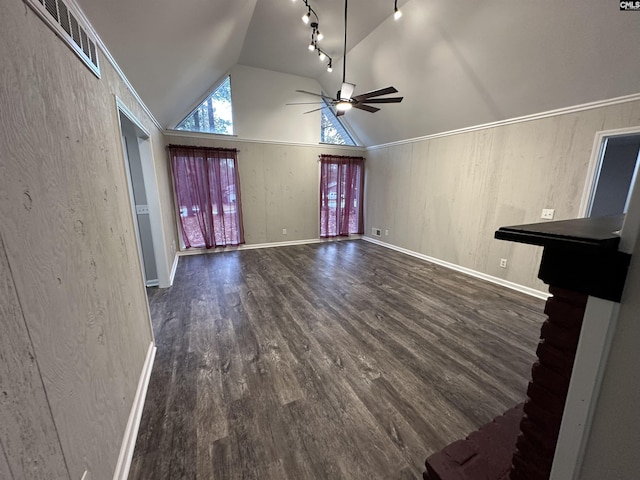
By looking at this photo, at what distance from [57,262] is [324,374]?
1707 mm

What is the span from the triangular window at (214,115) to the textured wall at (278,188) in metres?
0.26

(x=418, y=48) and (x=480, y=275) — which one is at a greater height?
(x=418, y=48)

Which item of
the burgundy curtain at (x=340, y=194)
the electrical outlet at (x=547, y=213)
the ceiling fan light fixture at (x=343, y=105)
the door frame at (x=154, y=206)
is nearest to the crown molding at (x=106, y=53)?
the door frame at (x=154, y=206)

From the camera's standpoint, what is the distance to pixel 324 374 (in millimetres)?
1912

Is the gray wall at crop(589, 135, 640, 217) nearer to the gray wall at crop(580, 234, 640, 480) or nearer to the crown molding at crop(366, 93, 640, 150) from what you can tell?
the crown molding at crop(366, 93, 640, 150)

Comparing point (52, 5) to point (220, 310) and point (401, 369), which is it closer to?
point (220, 310)

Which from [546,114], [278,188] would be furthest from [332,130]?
[546,114]

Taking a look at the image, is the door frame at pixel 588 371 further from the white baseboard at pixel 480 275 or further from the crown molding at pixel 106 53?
the white baseboard at pixel 480 275

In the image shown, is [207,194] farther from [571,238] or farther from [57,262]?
[571,238]

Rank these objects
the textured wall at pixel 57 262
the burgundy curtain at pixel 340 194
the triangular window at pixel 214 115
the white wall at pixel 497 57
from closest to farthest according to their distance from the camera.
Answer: the textured wall at pixel 57 262
the white wall at pixel 497 57
the triangular window at pixel 214 115
the burgundy curtain at pixel 340 194

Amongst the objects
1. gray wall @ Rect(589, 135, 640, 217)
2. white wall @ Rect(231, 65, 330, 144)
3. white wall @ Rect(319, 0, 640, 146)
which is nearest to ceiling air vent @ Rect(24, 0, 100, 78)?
white wall @ Rect(319, 0, 640, 146)

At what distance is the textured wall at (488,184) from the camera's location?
2.90 meters

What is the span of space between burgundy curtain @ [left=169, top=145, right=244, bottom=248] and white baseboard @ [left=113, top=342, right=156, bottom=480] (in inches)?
133


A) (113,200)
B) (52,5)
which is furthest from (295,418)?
(52,5)
